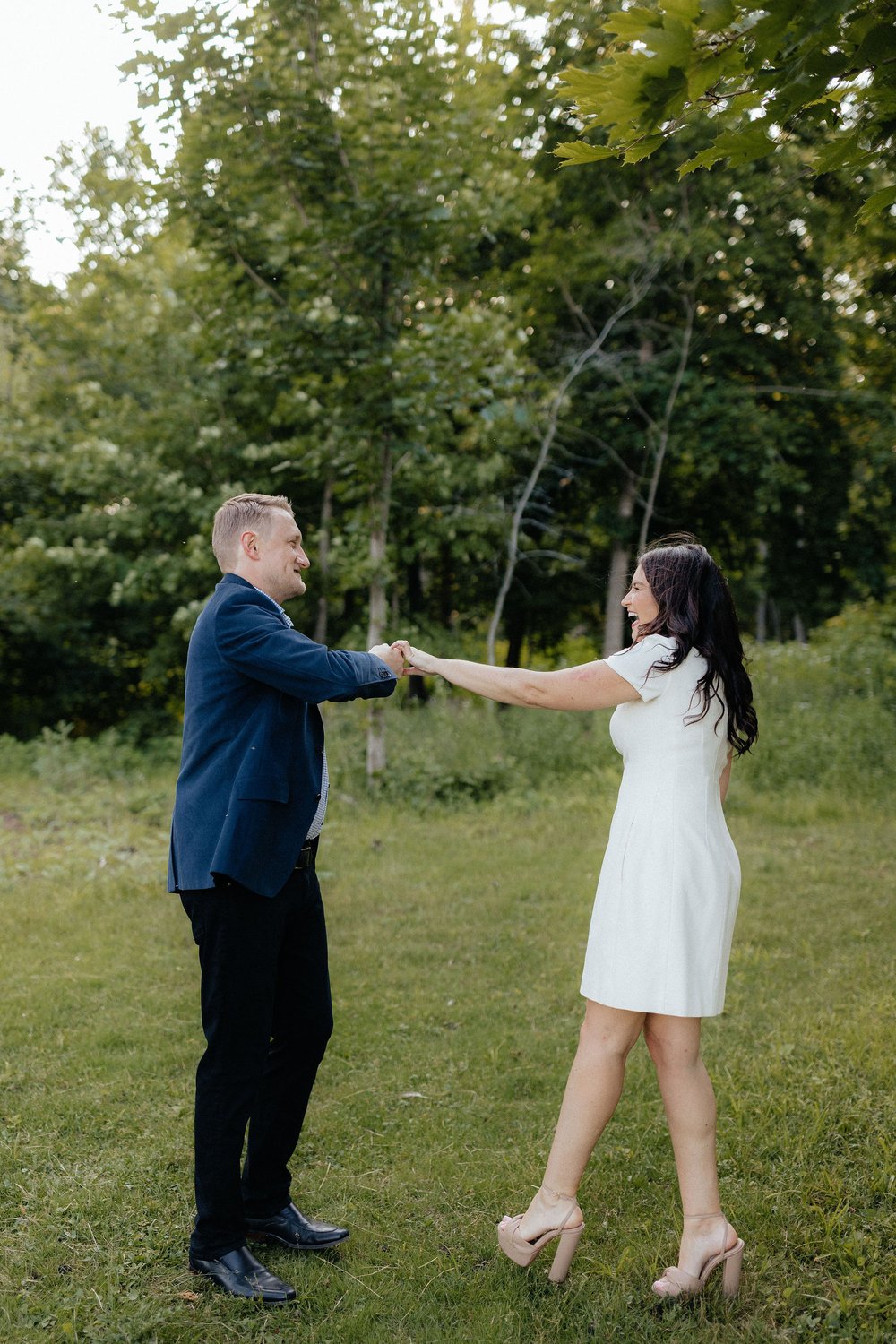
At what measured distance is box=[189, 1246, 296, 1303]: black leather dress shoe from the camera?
3.09 metres

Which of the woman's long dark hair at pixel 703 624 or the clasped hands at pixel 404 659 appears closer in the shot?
the woman's long dark hair at pixel 703 624

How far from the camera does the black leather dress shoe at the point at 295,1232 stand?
11.1 feet

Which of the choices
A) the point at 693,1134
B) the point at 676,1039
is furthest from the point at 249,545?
the point at 693,1134

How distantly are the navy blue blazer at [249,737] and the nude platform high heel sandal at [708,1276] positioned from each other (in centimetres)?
155

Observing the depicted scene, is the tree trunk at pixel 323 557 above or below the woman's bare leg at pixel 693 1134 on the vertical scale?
above

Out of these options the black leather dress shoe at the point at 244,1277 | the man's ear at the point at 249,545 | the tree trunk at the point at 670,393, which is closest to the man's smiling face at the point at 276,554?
the man's ear at the point at 249,545

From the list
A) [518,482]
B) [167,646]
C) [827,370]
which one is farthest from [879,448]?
[167,646]

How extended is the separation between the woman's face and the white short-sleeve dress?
5.0 inches

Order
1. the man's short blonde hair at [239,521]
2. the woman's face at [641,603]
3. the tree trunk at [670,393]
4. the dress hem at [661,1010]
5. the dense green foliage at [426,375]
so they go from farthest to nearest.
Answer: the tree trunk at [670,393], the dense green foliage at [426,375], the man's short blonde hair at [239,521], the woman's face at [641,603], the dress hem at [661,1010]

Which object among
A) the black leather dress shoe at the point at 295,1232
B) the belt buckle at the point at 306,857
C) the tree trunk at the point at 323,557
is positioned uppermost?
the tree trunk at the point at 323,557

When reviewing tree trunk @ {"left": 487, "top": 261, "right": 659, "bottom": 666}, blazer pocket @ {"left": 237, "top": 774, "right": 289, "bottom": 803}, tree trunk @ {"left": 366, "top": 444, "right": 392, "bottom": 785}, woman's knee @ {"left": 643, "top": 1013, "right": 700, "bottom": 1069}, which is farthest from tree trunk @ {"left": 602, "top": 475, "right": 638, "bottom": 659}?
blazer pocket @ {"left": 237, "top": 774, "right": 289, "bottom": 803}

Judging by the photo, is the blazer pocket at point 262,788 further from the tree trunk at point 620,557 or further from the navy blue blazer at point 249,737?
the tree trunk at point 620,557

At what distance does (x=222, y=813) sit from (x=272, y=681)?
0.39 meters

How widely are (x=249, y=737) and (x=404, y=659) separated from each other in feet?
2.11
